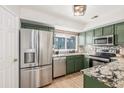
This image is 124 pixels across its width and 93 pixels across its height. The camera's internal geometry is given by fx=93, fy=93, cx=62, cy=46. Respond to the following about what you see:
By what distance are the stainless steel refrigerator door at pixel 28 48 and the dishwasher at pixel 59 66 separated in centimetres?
102

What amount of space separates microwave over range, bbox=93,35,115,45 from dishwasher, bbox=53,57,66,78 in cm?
147

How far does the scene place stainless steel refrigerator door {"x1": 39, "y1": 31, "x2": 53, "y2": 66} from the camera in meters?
2.64

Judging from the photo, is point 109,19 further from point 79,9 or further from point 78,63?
point 78,63

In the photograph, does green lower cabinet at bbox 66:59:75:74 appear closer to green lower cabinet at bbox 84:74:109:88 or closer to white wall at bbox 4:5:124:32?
white wall at bbox 4:5:124:32

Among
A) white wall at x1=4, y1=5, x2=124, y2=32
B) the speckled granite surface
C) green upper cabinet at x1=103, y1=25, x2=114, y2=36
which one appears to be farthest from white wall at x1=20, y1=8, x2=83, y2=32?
the speckled granite surface

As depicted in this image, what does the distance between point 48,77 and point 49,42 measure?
1070 mm

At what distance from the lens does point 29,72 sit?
244cm

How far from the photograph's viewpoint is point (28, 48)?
7.91 feet

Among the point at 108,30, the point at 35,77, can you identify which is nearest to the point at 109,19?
the point at 108,30

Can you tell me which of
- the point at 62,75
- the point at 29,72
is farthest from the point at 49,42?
the point at 62,75

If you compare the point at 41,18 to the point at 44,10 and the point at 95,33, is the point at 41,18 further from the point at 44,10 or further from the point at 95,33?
the point at 95,33

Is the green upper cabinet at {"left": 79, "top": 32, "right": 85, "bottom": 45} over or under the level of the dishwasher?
over

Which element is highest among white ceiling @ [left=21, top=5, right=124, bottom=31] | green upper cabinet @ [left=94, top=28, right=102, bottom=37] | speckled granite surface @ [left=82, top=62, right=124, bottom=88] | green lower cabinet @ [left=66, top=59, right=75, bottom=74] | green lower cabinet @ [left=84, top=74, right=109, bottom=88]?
white ceiling @ [left=21, top=5, right=124, bottom=31]

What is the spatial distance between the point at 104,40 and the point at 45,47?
7.03 ft
